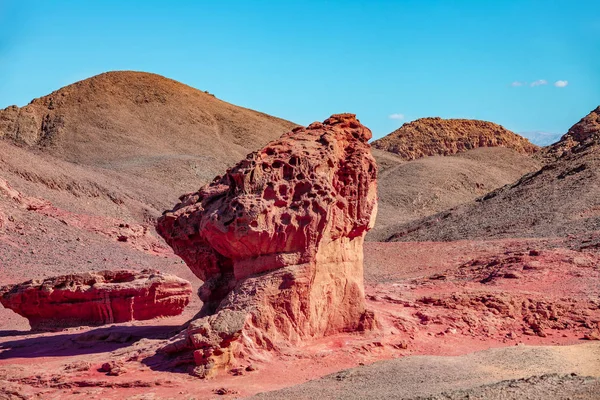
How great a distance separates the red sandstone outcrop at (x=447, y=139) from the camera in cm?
8831

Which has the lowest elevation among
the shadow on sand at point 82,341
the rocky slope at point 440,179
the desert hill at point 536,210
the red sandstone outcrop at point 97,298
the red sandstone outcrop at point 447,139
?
the shadow on sand at point 82,341

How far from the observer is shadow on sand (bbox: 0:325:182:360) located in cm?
1417

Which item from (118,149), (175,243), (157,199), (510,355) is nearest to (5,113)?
(118,149)

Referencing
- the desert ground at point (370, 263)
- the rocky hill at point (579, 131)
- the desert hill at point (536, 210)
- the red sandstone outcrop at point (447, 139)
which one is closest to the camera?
the desert ground at point (370, 263)

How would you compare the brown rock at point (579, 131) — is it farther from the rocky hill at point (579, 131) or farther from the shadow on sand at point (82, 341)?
the shadow on sand at point (82, 341)

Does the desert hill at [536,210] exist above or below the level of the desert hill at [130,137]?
below

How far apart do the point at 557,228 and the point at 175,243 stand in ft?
66.5

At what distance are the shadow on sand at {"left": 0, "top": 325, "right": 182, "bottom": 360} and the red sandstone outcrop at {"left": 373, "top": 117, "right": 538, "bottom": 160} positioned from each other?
2908 inches

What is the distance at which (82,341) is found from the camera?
14.8m

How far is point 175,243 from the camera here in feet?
51.4

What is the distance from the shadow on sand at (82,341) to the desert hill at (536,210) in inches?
753

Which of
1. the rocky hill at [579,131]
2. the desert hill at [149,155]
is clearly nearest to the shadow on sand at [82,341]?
the desert hill at [149,155]

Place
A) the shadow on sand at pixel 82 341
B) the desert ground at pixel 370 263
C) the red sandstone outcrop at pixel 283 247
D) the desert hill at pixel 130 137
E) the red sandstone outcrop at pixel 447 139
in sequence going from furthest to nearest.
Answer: the red sandstone outcrop at pixel 447 139 → the desert hill at pixel 130 137 → the shadow on sand at pixel 82 341 → the red sandstone outcrop at pixel 283 247 → the desert ground at pixel 370 263

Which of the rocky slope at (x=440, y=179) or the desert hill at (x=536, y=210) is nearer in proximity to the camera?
the desert hill at (x=536, y=210)
